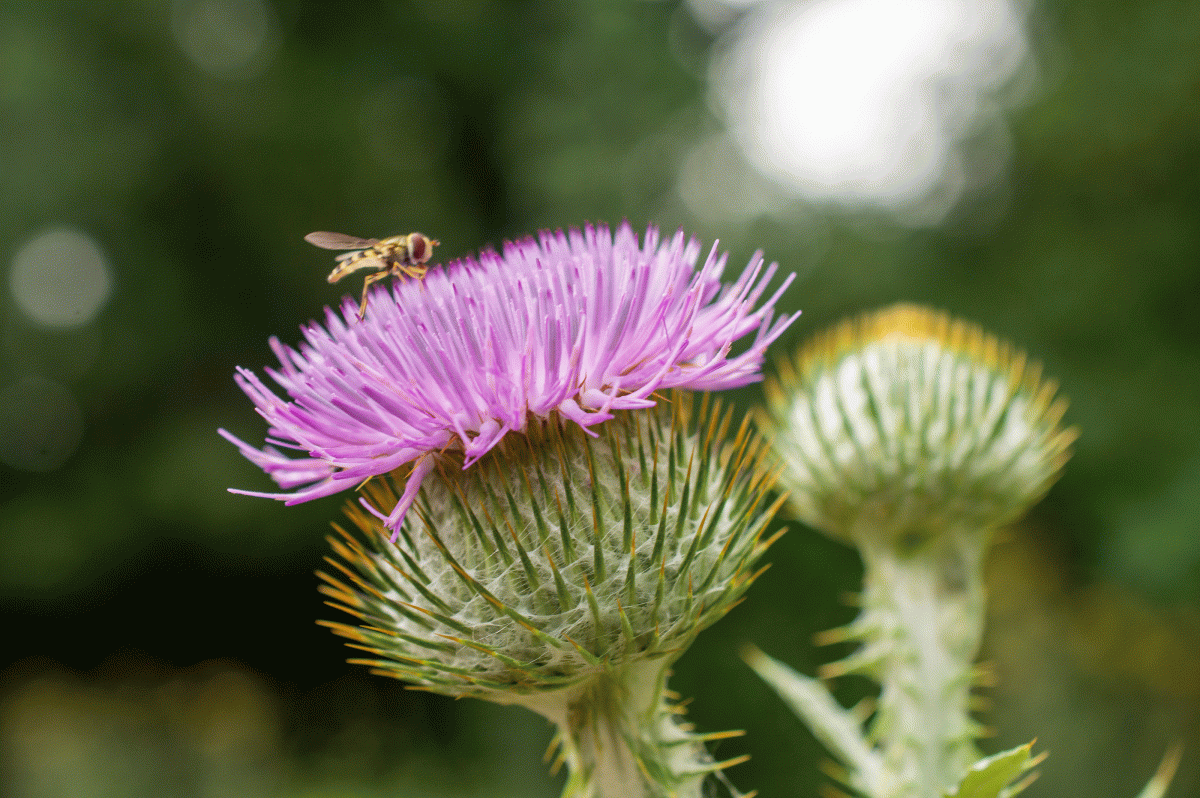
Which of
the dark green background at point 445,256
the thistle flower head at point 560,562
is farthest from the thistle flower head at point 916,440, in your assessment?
the dark green background at point 445,256

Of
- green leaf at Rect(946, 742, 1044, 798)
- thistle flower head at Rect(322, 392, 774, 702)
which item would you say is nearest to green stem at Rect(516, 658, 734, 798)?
thistle flower head at Rect(322, 392, 774, 702)

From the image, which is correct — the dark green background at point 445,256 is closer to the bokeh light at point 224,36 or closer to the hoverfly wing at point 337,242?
the bokeh light at point 224,36

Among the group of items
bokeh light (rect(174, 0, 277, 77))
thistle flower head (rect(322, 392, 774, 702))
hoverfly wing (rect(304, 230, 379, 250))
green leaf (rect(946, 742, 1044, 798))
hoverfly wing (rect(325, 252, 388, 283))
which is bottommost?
green leaf (rect(946, 742, 1044, 798))

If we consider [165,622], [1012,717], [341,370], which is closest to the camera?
[341,370]

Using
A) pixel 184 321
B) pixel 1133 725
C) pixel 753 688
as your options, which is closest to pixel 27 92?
pixel 184 321

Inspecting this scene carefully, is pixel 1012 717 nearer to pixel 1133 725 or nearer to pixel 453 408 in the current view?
pixel 1133 725

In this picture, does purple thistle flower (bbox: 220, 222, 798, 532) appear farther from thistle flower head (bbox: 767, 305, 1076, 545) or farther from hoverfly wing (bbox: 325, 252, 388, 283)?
thistle flower head (bbox: 767, 305, 1076, 545)
